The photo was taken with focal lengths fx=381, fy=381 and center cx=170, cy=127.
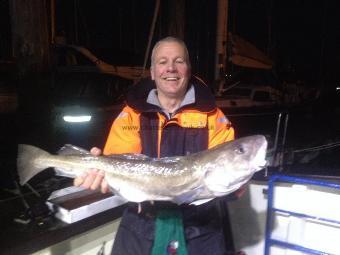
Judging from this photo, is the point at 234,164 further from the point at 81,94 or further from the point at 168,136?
the point at 81,94

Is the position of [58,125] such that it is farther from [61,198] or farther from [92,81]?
[61,198]

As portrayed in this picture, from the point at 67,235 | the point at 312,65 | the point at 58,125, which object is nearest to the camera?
the point at 67,235

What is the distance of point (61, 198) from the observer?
3.17 meters

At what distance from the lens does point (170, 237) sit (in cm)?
251

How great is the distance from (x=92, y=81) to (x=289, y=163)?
5406mm

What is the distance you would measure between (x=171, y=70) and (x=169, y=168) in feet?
2.34

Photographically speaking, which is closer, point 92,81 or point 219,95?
point 92,81

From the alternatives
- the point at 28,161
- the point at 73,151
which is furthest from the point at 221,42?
the point at 28,161

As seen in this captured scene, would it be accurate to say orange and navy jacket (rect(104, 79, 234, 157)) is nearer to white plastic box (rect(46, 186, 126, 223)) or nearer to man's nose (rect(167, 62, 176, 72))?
man's nose (rect(167, 62, 176, 72))

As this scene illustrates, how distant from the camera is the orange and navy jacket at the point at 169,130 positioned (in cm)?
268

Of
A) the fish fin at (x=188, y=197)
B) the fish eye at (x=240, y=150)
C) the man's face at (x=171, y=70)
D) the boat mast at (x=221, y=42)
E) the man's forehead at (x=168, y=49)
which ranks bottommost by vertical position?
the fish fin at (x=188, y=197)

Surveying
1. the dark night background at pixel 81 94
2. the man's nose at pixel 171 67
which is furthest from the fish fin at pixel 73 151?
the man's nose at pixel 171 67

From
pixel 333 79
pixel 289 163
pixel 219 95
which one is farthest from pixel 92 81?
→ pixel 333 79

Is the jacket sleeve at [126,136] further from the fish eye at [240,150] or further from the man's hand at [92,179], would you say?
the fish eye at [240,150]
